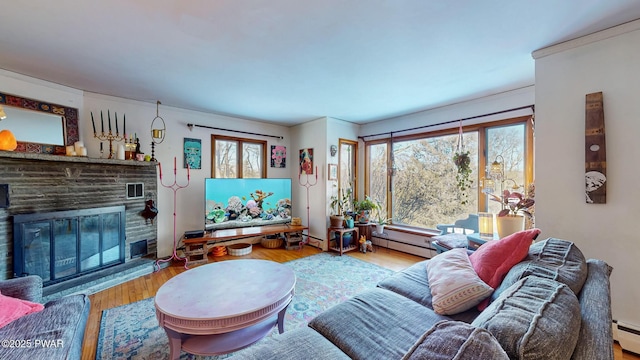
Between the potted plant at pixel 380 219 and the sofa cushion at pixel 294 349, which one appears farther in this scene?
the potted plant at pixel 380 219

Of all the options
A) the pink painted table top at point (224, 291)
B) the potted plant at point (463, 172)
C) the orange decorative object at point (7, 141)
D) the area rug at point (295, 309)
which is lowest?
the area rug at point (295, 309)

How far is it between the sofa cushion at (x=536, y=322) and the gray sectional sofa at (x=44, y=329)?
5.54 ft

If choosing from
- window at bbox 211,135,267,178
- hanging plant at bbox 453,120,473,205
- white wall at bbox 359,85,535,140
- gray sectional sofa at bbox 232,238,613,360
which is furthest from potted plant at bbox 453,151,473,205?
window at bbox 211,135,267,178

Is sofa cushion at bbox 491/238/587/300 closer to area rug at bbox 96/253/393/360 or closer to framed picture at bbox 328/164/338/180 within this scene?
area rug at bbox 96/253/393/360

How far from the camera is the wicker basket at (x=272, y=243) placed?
421 cm

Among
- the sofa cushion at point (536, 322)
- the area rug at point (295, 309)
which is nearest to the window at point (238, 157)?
the area rug at point (295, 309)

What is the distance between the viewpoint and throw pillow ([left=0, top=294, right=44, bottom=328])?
120 centimetres

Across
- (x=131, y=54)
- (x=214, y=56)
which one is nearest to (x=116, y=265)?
(x=131, y=54)

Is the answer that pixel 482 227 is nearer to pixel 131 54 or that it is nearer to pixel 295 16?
pixel 295 16

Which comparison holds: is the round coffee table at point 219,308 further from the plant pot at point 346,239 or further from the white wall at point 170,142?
the plant pot at point 346,239

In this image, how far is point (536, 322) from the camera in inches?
28.2

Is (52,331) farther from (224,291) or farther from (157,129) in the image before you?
(157,129)

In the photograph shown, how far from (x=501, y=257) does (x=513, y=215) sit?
0.90 meters

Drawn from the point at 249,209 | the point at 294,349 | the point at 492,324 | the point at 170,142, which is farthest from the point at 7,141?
the point at 492,324
